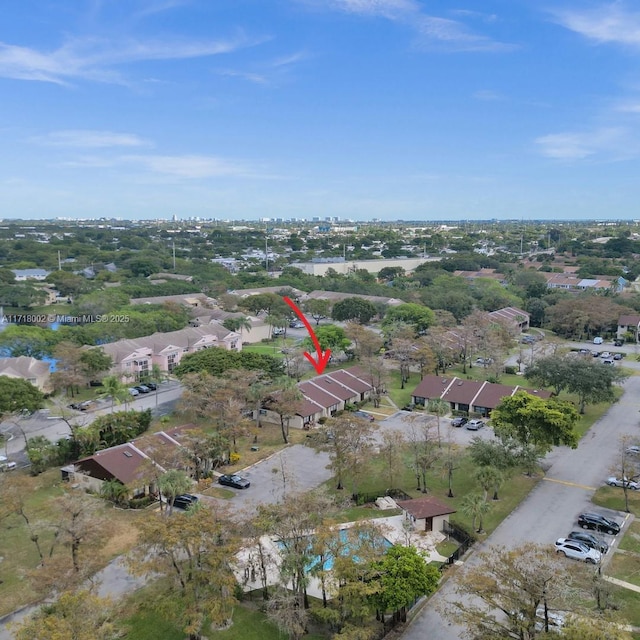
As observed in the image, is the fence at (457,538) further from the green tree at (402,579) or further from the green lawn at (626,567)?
the green lawn at (626,567)

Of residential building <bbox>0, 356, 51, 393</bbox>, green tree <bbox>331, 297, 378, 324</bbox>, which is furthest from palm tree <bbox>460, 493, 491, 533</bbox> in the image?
green tree <bbox>331, 297, 378, 324</bbox>

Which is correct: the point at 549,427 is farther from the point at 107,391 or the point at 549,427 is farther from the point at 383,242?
the point at 383,242

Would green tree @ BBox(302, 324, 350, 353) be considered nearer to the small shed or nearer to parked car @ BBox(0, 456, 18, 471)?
parked car @ BBox(0, 456, 18, 471)

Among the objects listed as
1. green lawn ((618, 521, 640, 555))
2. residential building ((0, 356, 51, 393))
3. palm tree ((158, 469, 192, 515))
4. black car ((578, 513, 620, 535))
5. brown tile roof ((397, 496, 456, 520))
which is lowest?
green lawn ((618, 521, 640, 555))

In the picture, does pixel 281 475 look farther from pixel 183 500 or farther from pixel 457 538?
pixel 457 538

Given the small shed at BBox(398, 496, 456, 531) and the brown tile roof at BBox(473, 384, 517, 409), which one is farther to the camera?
the brown tile roof at BBox(473, 384, 517, 409)

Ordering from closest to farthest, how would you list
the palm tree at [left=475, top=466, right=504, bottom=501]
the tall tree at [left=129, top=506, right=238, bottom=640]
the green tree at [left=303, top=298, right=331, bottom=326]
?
the tall tree at [left=129, top=506, right=238, bottom=640] < the palm tree at [left=475, top=466, right=504, bottom=501] < the green tree at [left=303, top=298, right=331, bottom=326]

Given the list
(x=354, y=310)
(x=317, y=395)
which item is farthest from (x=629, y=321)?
(x=317, y=395)
